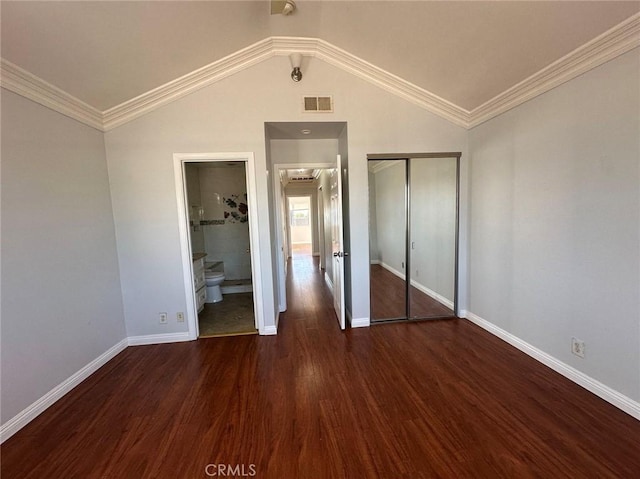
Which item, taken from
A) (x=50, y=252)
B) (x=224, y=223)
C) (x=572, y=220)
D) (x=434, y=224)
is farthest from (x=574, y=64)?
(x=224, y=223)

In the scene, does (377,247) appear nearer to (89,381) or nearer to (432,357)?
(432,357)

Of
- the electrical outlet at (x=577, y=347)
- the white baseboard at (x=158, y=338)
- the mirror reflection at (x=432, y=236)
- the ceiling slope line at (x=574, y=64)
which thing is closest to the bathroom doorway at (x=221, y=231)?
the white baseboard at (x=158, y=338)

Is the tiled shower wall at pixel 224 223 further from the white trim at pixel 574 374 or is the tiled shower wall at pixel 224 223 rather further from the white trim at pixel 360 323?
the white trim at pixel 574 374

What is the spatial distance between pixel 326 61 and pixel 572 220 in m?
2.71

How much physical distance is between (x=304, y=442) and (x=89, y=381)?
6.67 feet

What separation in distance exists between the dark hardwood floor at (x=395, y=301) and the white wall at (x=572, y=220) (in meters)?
0.74

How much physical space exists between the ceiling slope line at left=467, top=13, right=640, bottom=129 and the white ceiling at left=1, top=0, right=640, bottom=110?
0.17 feet

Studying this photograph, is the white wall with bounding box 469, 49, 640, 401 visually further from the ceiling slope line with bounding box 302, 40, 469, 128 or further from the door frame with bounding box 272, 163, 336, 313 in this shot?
the door frame with bounding box 272, 163, 336, 313

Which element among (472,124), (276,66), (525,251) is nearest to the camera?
(525,251)

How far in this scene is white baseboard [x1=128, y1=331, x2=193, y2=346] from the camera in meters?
2.98

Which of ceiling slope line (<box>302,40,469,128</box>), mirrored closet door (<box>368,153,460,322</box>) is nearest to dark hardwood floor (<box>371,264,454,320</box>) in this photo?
mirrored closet door (<box>368,153,460,322</box>)

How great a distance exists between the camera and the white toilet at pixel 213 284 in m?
4.22

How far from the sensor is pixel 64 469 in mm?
1526

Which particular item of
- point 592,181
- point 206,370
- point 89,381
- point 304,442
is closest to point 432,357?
point 304,442
